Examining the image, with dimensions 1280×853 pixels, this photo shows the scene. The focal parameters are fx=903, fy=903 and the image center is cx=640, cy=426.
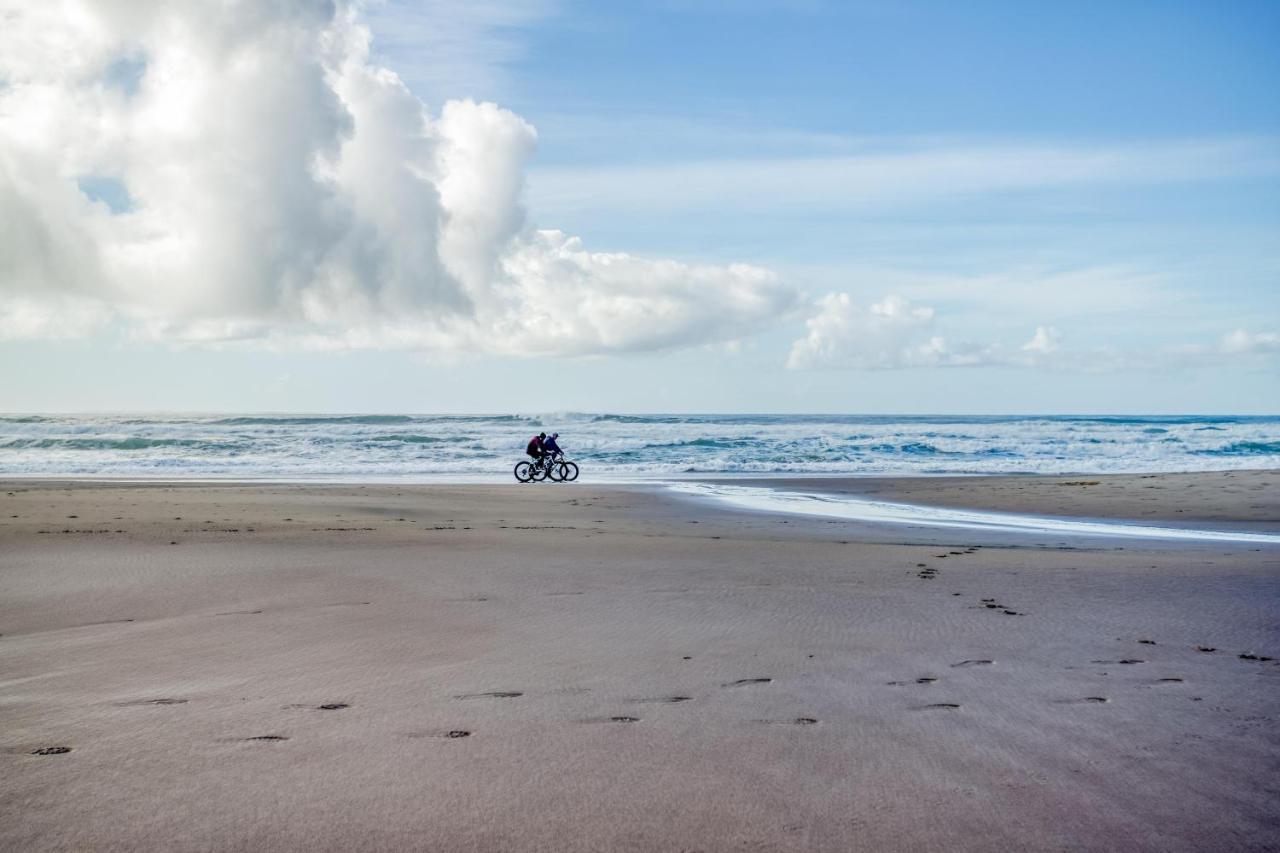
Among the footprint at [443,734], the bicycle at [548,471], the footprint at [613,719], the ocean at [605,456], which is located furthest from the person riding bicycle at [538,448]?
the footprint at [443,734]

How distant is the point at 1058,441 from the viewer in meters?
40.0

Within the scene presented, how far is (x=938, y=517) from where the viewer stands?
46.9 feet

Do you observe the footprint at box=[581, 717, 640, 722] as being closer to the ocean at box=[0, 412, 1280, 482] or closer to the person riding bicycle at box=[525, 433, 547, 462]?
the ocean at box=[0, 412, 1280, 482]

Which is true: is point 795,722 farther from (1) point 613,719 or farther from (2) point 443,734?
(2) point 443,734

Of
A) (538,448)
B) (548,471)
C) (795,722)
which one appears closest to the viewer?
(795,722)

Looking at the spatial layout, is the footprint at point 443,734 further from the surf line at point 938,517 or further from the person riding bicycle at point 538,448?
the person riding bicycle at point 538,448

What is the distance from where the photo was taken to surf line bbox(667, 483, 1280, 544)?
11.7 m

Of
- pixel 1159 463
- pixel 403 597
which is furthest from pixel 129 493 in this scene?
pixel 1159 463

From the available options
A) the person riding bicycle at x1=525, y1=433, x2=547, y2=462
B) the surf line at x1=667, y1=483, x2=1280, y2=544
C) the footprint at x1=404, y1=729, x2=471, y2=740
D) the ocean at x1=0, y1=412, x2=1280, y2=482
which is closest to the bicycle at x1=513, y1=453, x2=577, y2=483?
the person riding bicycle at x1=525, y1=433, x2=547, y2=462

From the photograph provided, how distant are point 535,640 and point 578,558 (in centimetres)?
365

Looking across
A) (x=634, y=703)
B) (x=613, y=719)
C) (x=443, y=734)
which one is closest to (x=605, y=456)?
(x=634, y=703)

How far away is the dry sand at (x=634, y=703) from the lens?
8.31 feet

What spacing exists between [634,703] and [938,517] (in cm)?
1165

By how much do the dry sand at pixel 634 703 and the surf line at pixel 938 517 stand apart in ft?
11.8
